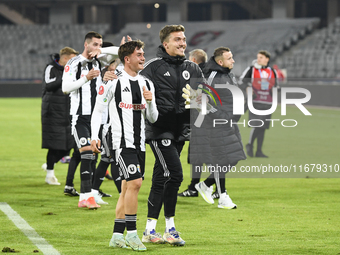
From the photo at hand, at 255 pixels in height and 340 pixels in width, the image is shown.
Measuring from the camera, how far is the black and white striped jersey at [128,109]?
5.02 metres

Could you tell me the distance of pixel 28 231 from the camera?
587 cm

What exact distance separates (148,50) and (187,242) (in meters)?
42.4

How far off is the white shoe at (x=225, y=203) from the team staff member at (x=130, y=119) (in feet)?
7.82

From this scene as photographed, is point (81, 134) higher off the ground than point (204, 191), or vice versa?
point (81, 134)

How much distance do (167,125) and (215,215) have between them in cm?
180

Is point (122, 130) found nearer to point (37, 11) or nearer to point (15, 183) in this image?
point (15, 183)

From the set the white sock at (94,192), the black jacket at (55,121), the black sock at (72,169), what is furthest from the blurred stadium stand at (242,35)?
the white sock at (94,192)

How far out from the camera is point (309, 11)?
1902 inches

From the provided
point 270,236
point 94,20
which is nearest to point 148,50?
point 94,20

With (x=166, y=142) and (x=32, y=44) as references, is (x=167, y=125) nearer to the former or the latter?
(x=166, y=142)

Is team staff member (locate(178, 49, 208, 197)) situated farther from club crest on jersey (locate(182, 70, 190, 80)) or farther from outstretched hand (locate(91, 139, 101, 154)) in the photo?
outstretched hand (locate(91, 139, 101, 154))

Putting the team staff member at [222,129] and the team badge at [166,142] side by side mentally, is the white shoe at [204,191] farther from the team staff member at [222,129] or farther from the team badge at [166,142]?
the team badge at [166,142]

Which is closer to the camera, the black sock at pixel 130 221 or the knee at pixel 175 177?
the black sock at pixel 130 221

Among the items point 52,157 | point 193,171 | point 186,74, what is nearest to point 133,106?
point 186,74
